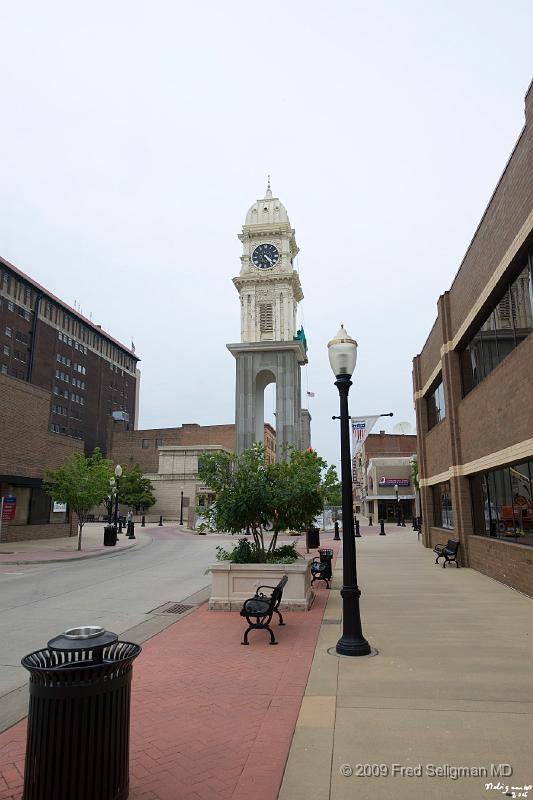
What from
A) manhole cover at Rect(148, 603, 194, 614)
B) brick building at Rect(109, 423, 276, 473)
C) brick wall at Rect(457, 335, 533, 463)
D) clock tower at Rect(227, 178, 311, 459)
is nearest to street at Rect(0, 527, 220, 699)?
manhole cover at Rect(148, 603, 194, 614)

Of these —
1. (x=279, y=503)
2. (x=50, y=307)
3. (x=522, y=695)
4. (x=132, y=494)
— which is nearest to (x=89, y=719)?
Result: (x=522, y=695)

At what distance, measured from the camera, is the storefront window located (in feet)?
42.8

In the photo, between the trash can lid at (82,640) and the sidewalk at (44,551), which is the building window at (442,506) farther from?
the trash can lid at (82,640)

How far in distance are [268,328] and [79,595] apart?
146 ft

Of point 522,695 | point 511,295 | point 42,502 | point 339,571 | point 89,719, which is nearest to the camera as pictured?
point 89,719

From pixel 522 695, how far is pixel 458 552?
1309 cm

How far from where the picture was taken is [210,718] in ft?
17.2

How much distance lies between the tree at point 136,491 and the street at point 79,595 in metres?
47.2

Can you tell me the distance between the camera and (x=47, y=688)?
338cm

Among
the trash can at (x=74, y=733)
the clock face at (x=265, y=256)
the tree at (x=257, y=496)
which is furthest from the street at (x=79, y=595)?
the clock face at (x=265, y=256)

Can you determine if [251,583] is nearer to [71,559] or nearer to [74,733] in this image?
[74,733]

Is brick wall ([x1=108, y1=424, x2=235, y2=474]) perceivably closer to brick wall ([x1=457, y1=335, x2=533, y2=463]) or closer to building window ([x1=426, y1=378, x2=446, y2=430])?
building window ([x1=426, y1=378, x2=446, y2=430])

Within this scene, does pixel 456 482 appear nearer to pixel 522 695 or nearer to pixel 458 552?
pixel 458 552

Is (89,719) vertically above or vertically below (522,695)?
above
